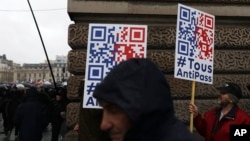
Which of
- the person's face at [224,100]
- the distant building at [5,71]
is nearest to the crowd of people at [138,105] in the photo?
the person's face at [224,100]

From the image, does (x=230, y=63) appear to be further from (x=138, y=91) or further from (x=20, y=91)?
(x=20, y=91)

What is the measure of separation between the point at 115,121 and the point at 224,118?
8.88 ft

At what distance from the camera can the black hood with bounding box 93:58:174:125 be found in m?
1.44

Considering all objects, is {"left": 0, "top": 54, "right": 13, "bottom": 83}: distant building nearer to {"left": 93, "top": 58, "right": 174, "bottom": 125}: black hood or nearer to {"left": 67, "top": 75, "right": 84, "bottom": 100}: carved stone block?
{"left": 67, "top": 75, "right": 84, "bottom": 100}: carved stone block

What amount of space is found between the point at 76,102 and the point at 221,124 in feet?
7.02

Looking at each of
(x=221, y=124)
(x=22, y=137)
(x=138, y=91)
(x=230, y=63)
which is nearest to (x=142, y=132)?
(x=138, y=91)

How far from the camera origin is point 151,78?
1479 mm

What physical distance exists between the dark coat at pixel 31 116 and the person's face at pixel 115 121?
5755 mm

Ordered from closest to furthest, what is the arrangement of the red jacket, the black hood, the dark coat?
the black hood < the red jacket < the dark coat

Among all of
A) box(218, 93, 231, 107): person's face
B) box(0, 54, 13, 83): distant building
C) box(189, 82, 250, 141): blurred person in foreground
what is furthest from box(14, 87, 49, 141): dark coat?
box(0, 54, 13, 83): distant building

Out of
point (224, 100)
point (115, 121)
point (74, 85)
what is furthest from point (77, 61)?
point (115, 121)

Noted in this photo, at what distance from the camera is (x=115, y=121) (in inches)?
59.8

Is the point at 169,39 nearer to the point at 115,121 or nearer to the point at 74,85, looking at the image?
the point at 74,85

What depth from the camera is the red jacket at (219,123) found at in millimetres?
4004
